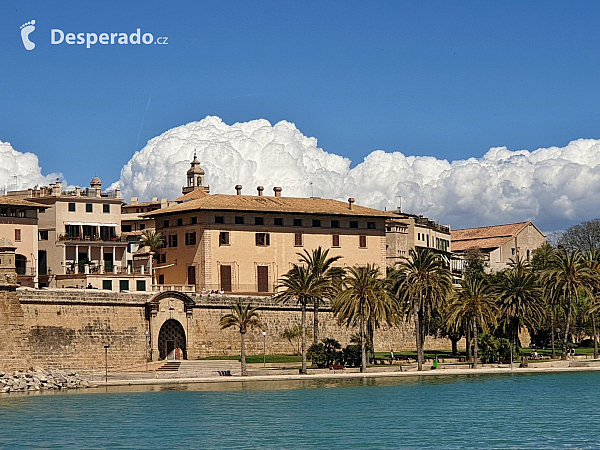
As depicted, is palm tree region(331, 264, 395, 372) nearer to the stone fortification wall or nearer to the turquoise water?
the turquoise water

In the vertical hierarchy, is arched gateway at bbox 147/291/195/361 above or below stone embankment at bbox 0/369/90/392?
above

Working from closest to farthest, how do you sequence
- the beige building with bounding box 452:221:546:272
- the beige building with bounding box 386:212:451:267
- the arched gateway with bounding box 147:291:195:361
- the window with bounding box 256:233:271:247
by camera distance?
the arched gateway with bounding box 147:291:195:361 → the window with bounding box 256:233:271:247 → the beige building with bounding box 386:212:451:267 → the beige building with bounding box 452:221:546:272

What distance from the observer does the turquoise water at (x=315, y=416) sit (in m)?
51.8

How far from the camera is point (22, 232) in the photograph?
8819 centimetres

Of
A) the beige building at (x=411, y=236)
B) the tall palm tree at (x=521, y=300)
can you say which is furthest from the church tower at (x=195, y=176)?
the tall palm tree at (x=521, y=300)

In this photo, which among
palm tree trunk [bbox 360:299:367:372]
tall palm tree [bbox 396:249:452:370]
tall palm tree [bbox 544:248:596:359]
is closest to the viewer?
palm tree trunk [bbox 360:299:367:372]

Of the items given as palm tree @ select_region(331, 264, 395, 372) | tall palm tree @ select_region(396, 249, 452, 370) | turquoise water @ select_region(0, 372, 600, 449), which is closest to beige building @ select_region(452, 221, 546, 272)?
tall palm tree @ select_region(396, 249, 452, 370)

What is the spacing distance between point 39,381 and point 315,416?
2077cm

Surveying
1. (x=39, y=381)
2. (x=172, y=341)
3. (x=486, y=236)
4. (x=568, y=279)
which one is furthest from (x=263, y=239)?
(x=486, y=236)

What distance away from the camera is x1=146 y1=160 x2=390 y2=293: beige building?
92.1m

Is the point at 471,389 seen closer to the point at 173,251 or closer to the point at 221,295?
the point at 221,295

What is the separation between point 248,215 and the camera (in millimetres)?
94000

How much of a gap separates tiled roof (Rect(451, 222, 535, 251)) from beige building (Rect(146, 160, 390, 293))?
142 feet

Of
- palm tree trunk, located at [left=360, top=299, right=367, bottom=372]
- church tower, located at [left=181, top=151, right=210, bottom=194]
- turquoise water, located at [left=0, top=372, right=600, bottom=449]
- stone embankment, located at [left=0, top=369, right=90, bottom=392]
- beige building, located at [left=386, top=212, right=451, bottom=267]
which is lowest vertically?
turquoise water, located at [left=0, top=372, right=600, bottom=449]
